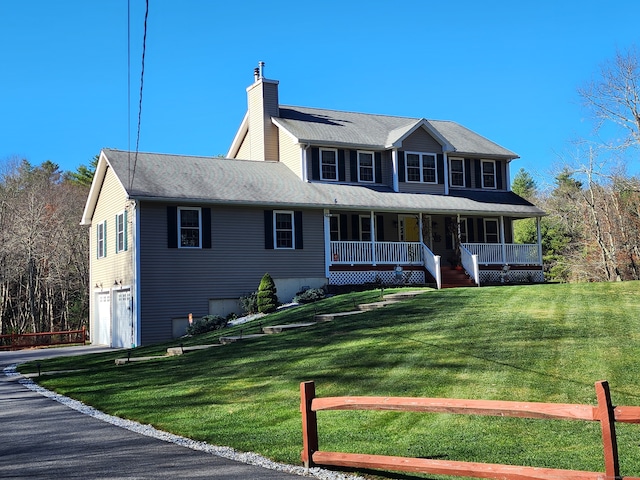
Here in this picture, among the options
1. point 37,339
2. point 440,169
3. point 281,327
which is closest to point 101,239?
point 37,339

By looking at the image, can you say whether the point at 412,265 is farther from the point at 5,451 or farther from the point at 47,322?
the point at 47,322

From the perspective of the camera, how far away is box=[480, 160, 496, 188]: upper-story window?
31.9m

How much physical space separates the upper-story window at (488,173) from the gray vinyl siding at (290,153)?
9116 millimetres

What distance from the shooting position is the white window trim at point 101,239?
1101 inches

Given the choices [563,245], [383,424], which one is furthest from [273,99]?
[563,245]

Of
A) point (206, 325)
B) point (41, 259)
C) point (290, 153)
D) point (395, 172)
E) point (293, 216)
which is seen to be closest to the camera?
point (206, 325)

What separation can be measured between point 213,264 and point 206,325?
8.27 feet

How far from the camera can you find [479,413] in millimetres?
6527

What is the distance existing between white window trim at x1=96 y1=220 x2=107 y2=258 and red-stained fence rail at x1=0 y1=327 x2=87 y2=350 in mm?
4024

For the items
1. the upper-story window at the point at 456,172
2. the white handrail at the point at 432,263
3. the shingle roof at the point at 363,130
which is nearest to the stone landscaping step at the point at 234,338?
the white handrail at the point at 432,263

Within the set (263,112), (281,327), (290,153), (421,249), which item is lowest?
(281,327)

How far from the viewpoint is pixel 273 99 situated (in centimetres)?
2964

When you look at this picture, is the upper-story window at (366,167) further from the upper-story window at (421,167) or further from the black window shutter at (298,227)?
the black window shutter at (298,227)

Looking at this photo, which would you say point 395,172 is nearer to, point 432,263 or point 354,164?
point 354,164
